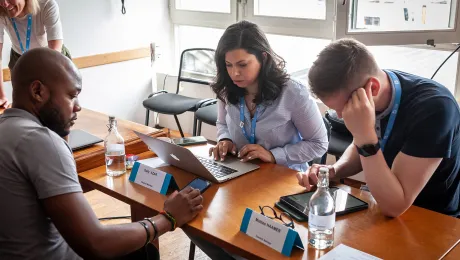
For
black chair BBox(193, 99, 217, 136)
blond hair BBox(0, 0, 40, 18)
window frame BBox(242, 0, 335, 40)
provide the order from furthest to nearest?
window frame BBox(242, 0, 335, 40)
black chair BBox(193, 99, 217, 136)
blond hair BBox(0, 0, 40, 18)

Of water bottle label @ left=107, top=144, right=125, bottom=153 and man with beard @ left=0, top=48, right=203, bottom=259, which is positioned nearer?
man with beard @ left=0, top=48, right=203, bottom=259

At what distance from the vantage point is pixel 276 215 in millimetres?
1460

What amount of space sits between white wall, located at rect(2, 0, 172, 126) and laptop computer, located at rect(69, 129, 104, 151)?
1.97 meters

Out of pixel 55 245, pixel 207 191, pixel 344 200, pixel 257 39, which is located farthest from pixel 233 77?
pixel 55 245

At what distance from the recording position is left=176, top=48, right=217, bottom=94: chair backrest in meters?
4.36

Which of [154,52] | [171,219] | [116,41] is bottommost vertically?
[171,219]

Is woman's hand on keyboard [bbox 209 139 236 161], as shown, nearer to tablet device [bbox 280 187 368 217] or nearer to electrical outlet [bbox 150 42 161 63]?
tablet device [bbox 280 187 368 217]

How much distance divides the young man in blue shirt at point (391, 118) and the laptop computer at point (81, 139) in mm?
1049

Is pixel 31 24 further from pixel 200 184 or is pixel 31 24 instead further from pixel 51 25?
pixel 200 184

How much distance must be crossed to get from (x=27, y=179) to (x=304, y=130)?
3.92 ft

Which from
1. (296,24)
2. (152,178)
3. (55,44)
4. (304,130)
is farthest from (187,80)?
(152,178)

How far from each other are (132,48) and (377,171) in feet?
11.7

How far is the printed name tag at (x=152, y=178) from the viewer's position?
1.68 metres

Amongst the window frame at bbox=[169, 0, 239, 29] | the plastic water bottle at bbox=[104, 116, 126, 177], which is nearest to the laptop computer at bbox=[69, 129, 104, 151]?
the plastic water bottle at bbox=[104, 116, 126, 177]
